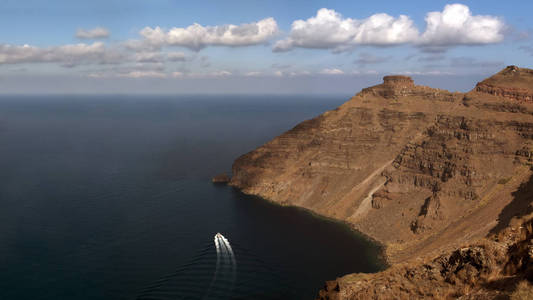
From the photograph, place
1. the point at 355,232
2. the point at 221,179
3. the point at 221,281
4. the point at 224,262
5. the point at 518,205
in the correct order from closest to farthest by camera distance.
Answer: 1. the point at 221,281
2. the point at 224,262
3. the point at 518,205
4. the point at 355,232
5. the point at 221,179

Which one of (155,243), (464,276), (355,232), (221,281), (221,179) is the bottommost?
(221,281)

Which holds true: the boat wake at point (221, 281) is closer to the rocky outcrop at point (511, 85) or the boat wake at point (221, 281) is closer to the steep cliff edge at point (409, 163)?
the steep cliff edge at point (409, 163)

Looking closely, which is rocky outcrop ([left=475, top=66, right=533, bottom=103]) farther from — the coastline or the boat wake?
the boat wake

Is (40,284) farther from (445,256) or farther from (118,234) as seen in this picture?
(445,256)

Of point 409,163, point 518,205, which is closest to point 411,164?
point 409,163

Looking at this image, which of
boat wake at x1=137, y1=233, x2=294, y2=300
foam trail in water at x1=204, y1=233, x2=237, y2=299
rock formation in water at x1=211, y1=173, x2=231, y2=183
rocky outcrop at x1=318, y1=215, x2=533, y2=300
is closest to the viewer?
rocky outcrop at x1=318, y1=215, x2=533, y2=300

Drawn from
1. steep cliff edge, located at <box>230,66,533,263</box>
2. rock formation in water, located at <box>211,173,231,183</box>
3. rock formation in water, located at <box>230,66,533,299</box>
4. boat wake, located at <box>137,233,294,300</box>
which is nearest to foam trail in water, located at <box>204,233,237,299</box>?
boat wake, located at <box>137,233,294,300</box>

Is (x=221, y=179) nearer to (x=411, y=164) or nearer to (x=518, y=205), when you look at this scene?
(x=411, y=164)
